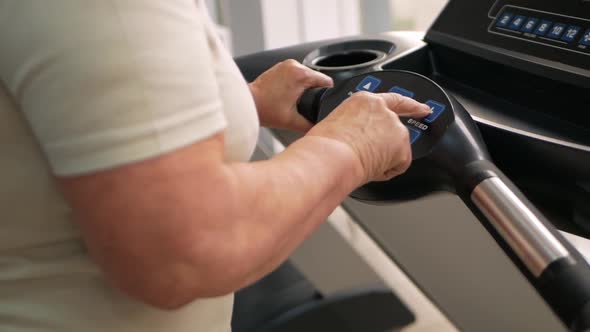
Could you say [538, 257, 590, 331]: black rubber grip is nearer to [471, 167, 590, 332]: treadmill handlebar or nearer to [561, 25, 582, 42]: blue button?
[471, 167, 590, 332]: treadmill handlebar

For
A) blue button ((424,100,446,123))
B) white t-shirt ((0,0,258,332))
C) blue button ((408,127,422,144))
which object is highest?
white t-shirt ((0,0,258,332))

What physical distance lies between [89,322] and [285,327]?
2.06 ft

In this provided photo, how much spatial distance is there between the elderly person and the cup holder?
1.04ft

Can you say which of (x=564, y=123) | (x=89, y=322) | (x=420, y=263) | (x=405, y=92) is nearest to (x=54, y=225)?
(x=89, y=322)

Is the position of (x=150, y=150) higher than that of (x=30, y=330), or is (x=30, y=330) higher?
(x=150, y=150)

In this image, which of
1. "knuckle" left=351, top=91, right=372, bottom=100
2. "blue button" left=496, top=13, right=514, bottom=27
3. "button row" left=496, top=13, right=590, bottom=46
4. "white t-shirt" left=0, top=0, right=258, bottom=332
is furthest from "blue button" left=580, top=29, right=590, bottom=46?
"white t-shirt" left=0, top=0, right=258, bottom=332

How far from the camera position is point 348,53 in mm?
908

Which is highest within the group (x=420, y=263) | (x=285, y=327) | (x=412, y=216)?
(x=412, y=216)

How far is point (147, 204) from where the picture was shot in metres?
0.44

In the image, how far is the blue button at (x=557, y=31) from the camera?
27.2 inches

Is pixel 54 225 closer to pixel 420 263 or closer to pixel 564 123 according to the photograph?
pixel 564 123

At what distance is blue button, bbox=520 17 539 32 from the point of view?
0.73 metres

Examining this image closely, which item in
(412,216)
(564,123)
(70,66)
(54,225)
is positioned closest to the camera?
(70,66)

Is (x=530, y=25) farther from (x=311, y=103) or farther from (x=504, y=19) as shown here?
(x=311, y=103)
